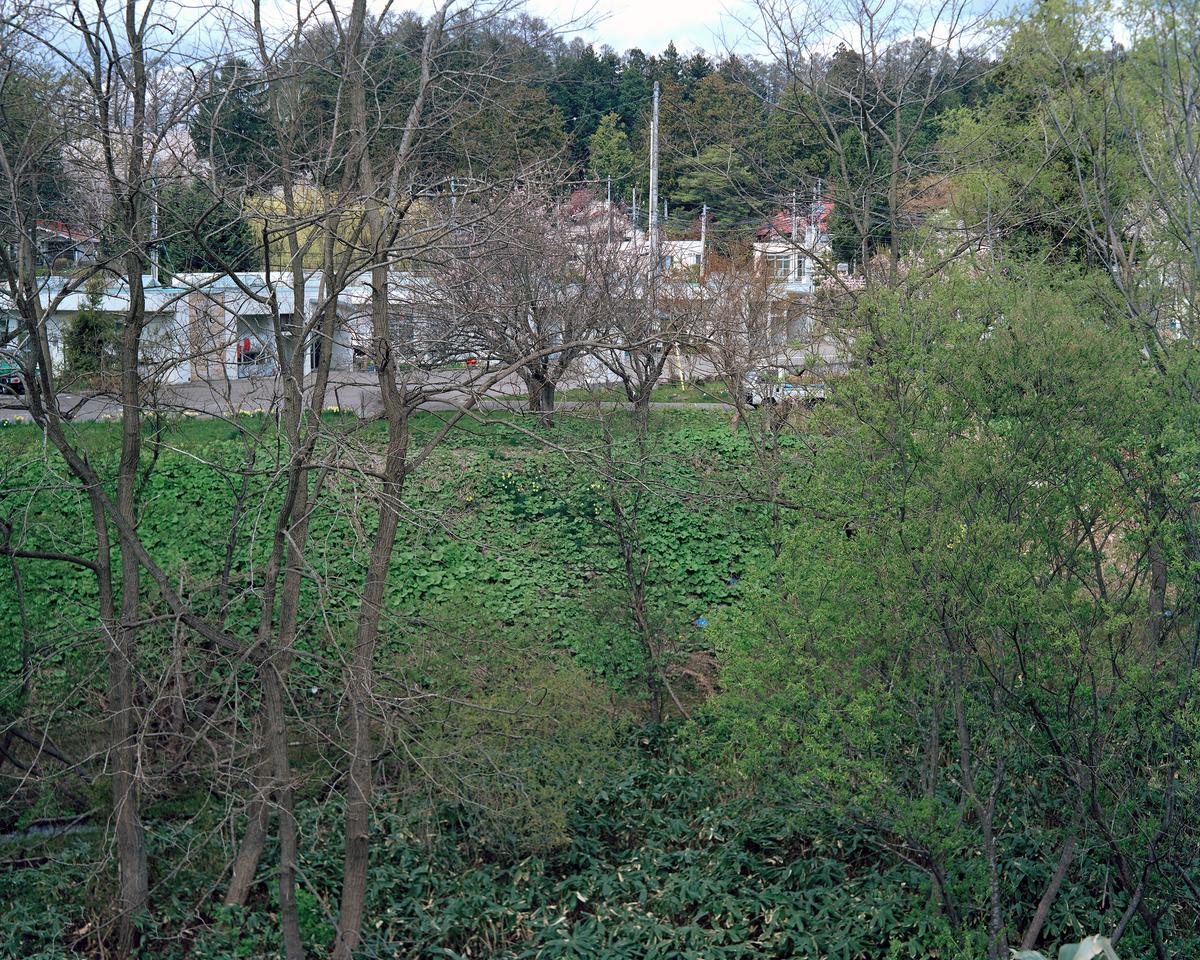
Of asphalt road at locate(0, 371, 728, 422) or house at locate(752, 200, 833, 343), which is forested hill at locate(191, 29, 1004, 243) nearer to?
house at locate(752, 200, 833, 343)

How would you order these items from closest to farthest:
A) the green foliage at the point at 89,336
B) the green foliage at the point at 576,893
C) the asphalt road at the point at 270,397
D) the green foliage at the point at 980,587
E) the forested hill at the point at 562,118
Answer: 1. the green foliage at the point at 980,587
2. the asphalt road at the point at 270,397
3. the forested hill at the point at 562,118
4. the green foliage at the point at 576,893
5. the green foliage at the point at 89,336

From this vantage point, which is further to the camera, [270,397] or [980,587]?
[270,397]

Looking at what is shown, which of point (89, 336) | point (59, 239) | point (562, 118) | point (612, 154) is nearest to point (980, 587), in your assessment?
point (59, 239)

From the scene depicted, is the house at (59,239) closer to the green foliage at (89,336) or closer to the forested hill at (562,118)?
the forested hill at (562,118)

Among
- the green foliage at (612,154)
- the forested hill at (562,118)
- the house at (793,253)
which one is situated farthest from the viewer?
the green foliage at (612,154)

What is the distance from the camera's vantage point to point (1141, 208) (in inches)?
381

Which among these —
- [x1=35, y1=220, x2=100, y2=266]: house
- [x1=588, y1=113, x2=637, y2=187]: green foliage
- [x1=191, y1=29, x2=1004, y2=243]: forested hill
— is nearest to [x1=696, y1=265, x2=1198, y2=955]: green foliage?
[x1=191, y1=29, x2=1004, y2=243]: forested hill

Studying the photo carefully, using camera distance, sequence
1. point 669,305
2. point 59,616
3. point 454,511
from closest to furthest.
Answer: point 59,616, point 454,511, point 669,305

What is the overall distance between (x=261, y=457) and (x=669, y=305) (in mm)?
6177

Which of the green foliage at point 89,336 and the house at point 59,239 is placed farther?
the green foliage at point 89,336

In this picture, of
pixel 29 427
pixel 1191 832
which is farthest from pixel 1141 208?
pixel 29 427

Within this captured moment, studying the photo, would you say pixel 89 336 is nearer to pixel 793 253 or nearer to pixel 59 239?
pixel 59 239

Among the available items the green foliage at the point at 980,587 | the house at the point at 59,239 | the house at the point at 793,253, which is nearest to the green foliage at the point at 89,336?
the house at the point at 59,239

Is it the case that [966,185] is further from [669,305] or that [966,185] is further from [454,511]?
[454,511]
